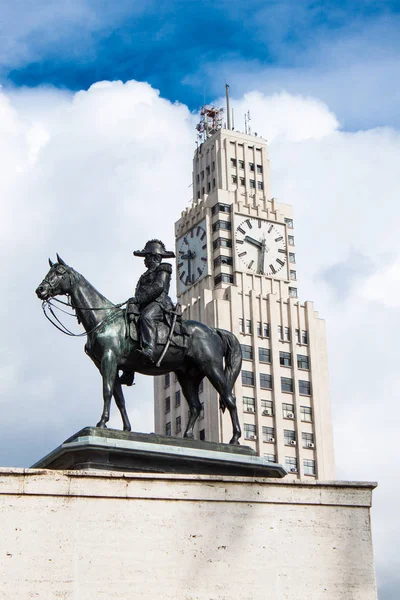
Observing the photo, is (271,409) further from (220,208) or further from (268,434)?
(220,208)

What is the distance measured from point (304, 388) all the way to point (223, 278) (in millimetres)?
12020

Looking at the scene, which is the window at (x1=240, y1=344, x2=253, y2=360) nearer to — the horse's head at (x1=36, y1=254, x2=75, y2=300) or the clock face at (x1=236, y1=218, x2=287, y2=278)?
the clock face at (x1=236, y1=218, x2=287, y2=278)

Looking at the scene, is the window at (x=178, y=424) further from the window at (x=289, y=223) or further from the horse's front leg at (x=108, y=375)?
the horse's front leg at (x=108, y=375)

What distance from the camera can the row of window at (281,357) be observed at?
284ft

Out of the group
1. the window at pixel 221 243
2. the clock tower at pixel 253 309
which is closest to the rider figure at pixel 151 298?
the clock tower at pixel 253 309

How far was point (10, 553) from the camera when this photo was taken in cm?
1345

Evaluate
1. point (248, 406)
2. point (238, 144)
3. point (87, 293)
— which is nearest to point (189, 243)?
point (238, 144)

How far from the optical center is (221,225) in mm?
93000

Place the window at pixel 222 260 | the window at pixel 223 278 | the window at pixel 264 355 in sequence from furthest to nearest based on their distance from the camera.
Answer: the window at pixel 222 260 → the window at pixel 223 278 → the window at pixel 264 355

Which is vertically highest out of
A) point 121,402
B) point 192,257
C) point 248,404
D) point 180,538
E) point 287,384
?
point 192,257

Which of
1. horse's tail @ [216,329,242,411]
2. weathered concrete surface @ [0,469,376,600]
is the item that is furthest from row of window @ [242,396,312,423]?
weathered concrete surface @ [0,469,376,600]

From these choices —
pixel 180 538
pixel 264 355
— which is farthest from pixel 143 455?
pixel 264 355

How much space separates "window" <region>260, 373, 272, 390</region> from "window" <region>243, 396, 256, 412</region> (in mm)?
1873

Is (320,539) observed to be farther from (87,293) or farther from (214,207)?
(214,207)
